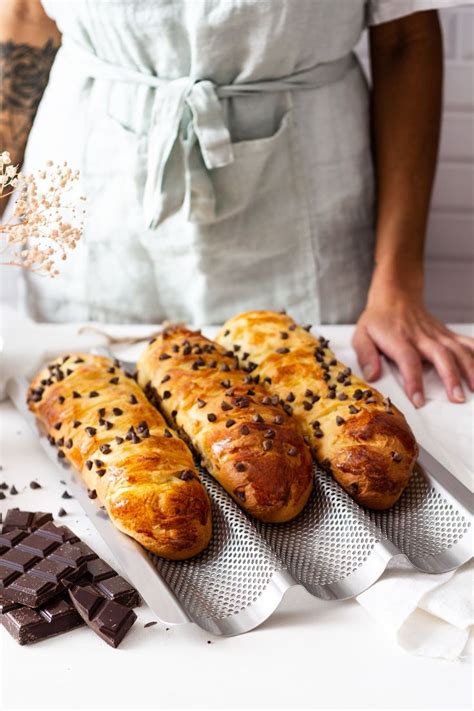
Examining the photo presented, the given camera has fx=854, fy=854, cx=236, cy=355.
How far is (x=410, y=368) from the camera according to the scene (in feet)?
4.87

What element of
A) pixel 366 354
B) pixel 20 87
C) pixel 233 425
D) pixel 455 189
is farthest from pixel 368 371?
pixel 455 189

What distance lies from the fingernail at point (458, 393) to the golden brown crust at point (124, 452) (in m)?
0.52

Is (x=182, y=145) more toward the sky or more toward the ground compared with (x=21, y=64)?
more toward the ground

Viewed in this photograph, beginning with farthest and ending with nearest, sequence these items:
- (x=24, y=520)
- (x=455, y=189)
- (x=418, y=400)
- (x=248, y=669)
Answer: (x=455, y=189)
(x=418, y=400)
(x=24, y=520)
(x=248, y=669)

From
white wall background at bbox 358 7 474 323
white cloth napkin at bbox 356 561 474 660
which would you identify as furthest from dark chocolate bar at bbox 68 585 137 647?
white wall background at bbox 358 7 474 323

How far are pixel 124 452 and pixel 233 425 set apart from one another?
0.49ft

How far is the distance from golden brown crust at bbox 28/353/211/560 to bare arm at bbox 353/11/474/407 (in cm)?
56

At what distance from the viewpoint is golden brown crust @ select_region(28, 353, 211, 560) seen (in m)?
1.01

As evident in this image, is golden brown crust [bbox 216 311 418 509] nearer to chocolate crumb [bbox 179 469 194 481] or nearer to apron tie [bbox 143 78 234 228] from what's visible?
chocolate crumb [bbox 179 469 194 481]

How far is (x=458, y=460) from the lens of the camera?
1.24m

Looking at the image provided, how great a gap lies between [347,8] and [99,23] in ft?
1.55

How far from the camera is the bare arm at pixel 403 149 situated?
5.55 ft

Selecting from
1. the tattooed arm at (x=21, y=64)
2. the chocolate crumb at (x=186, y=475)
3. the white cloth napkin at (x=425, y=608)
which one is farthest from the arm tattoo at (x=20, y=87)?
the white cloth napkin at (x=425, y=608)

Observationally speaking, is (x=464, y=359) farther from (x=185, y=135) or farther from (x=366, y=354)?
(x=185, y=135)
